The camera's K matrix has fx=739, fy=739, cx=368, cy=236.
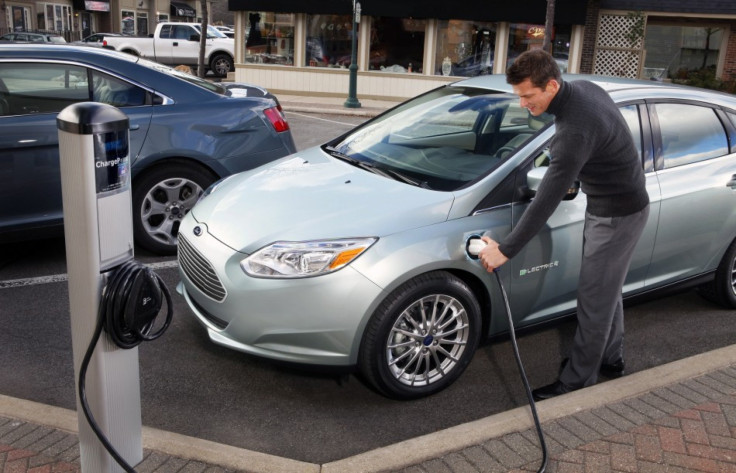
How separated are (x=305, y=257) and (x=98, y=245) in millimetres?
1137

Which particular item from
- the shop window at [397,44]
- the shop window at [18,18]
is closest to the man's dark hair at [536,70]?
the shop window at [397,44]

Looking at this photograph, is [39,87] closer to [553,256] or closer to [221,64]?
[553,256]

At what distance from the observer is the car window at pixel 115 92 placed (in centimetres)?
549

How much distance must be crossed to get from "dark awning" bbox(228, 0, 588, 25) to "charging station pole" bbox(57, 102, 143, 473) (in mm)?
17423

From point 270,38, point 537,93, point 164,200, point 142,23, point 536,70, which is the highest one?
point 142,23

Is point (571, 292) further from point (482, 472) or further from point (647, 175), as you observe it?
point (482, 472)

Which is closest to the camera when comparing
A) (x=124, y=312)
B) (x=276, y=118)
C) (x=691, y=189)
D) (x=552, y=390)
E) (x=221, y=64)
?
(x=124, y=312)

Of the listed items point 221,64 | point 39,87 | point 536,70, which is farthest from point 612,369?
point 221,64

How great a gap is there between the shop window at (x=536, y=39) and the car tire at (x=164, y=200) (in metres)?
15.4

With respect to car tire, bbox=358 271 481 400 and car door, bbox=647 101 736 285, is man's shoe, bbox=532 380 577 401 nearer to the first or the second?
car tire, bbox=358 271 481 400

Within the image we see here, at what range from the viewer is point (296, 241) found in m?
3.53

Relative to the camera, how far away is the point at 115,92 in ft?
18.2

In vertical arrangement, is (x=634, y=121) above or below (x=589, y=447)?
above

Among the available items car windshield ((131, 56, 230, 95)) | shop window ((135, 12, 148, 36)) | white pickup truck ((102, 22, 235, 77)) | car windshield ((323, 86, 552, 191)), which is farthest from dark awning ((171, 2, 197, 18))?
car windshield ((323, 86, 552, 191))
